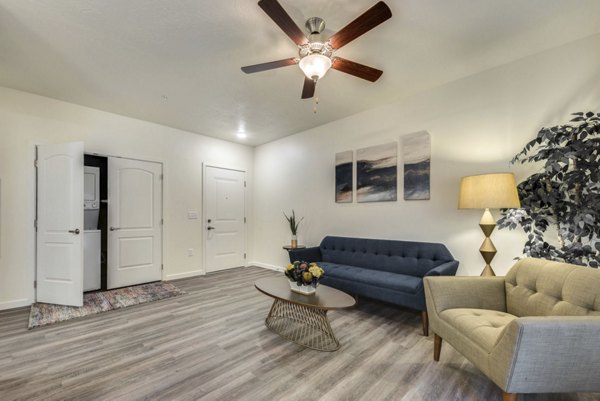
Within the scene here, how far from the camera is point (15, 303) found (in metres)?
3.32

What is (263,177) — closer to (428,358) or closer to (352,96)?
(352,96)

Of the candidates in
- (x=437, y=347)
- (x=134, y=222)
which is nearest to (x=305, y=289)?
(x=437, y=347)

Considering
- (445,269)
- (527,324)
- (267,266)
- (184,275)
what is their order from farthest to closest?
1. (267,266)
2. (184,275)
3. (445,269)
4. (527,324)

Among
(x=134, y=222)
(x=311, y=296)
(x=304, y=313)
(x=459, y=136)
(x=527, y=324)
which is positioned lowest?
(x=304, y=313)

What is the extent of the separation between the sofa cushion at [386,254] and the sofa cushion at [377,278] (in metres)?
0.16

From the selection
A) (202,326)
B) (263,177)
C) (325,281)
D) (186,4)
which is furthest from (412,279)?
(263,177)

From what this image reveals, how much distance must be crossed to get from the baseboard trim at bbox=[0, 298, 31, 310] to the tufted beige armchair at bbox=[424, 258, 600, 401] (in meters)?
4.69

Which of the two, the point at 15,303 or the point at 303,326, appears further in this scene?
the point at 15,303

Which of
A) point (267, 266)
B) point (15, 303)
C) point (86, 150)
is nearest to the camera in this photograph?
point (15, 303)

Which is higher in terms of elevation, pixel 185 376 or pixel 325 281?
pixel 325 281

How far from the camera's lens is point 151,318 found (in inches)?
119

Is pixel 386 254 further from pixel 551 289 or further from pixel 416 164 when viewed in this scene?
pixel 551 289

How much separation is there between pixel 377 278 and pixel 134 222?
149 inches

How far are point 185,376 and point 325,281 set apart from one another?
1.90 m
